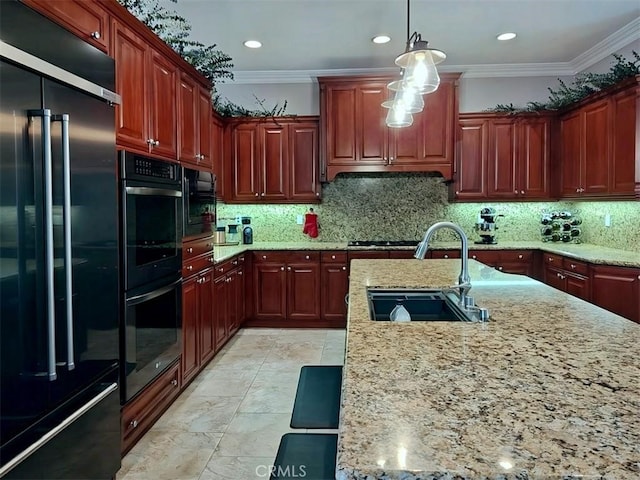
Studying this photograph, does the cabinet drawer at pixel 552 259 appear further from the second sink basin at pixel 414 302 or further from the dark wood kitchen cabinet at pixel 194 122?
the dark wood kitchen cabinet at pixel 194 122

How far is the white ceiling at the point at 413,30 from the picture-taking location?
11.7 feet

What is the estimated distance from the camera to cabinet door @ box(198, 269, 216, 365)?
3.47 m

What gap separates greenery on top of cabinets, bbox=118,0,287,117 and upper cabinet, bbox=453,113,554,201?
2182mm

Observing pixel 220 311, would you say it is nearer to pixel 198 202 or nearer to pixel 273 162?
pixel 198 202

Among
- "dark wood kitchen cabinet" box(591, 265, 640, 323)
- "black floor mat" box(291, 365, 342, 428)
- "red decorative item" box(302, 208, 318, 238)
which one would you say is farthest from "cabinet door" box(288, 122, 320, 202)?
"black floor mat" box(291, 365, 342, 428)

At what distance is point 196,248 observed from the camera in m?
3.34

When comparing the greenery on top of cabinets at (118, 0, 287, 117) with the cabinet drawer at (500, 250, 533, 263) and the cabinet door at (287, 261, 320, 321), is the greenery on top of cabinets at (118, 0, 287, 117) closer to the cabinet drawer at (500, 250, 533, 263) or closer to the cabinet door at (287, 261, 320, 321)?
the cabinet door at (287, 261, 320, 321)

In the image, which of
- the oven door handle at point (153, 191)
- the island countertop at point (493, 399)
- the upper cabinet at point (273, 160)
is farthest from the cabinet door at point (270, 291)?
the island countertop at point (493, 399)

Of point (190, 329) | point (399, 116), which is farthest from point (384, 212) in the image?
point (190, 329)

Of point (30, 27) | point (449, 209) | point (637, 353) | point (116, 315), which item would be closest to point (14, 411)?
point (116, 315)

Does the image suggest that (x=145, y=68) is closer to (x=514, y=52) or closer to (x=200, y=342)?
(x=200, y=342)

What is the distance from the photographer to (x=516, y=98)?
5.19m

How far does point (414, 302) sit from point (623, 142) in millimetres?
2915

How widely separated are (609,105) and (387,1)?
2.27 m
